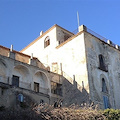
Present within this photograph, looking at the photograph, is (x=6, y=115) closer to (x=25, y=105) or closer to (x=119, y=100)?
(x=25, y=105)

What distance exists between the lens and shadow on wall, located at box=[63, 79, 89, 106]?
83.4 ft

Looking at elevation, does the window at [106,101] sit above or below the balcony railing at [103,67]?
below

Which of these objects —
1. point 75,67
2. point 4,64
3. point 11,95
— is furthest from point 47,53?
point 11,95

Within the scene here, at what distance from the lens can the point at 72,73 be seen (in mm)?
27859

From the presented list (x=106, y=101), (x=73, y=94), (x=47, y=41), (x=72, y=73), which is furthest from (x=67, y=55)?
(x=106, y=101)

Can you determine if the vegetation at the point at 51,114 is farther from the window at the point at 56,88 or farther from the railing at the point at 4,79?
the window at the point at 56,88

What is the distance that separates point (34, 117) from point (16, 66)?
863cm

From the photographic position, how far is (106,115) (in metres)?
21.0

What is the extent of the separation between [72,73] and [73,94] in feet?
8.65

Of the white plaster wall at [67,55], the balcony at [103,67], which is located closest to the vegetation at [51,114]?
the white plaster wall at [67,55]

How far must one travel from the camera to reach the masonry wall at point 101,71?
26.0 m

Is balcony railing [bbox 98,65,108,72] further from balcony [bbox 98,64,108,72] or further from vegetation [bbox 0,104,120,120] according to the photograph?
vegetation [bbox 0,104,120,120]

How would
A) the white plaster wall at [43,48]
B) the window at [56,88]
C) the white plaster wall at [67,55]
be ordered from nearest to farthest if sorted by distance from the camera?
the white plaster wall at [67,55] < the window at [56,88] < the white plaster wall at [43,48]

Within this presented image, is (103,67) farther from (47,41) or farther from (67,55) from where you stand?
(47,41)
